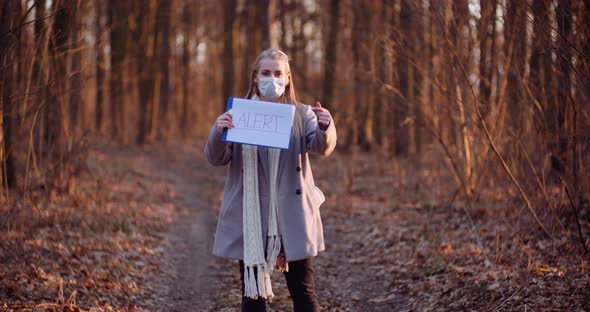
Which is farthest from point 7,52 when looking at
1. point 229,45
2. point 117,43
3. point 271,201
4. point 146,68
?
point 229,45

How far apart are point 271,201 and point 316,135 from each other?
513 mm

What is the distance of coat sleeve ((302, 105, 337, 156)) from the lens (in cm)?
367

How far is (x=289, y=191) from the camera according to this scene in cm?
374

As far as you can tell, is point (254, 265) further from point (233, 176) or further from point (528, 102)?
point (528, 102)

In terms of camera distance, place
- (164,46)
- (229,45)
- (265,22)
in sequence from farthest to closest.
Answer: (229,45) → (164,46) → (265,22)

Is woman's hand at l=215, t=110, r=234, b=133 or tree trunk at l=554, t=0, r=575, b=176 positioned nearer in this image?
woman's hand at l=215, t=110, r=234, b=133

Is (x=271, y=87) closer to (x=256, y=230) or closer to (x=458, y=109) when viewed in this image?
(x=256, y=230)

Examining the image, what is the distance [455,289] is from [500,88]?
3.55 m

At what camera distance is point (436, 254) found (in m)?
6.66

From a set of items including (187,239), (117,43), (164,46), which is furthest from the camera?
(164,46)

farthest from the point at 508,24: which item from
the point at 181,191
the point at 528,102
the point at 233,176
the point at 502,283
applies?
the point at 181,191

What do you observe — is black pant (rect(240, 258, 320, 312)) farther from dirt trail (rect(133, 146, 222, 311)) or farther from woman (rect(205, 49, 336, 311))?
dirt trail (rect(133, 146, 222, 311))

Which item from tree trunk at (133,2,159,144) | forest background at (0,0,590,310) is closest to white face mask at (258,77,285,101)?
forest background at (0,0,590,310)

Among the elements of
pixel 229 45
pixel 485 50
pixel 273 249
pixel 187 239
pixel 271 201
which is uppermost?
pixel 229 45
